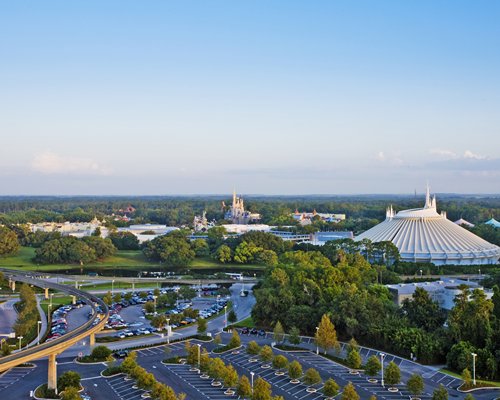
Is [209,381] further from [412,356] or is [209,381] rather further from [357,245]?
[357,245]

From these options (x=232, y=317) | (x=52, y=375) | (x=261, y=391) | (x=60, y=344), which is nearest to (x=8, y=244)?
(x=232, y=317)

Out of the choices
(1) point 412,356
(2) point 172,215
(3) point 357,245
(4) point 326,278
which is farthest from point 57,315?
(2) point 172,215

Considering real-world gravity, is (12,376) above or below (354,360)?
below

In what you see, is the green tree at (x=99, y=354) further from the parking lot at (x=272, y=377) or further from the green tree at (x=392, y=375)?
the green tree at (x=392, y=375)

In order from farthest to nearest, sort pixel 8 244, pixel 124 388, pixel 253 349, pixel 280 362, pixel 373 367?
pixel 8 244
pixel 253 349
pixel 280 362
pixel 373 367
pixel 124 388

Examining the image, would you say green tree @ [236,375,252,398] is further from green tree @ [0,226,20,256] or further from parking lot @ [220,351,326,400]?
green tree @ [0,226,20,256]

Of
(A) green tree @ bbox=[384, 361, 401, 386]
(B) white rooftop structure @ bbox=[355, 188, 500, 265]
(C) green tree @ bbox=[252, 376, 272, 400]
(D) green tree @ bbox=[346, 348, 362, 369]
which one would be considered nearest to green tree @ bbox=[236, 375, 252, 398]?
(C) green tree @ bbox=[252, 376, 272, 400]

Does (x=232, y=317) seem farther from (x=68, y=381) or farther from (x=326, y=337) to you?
(x=68, y=381)
